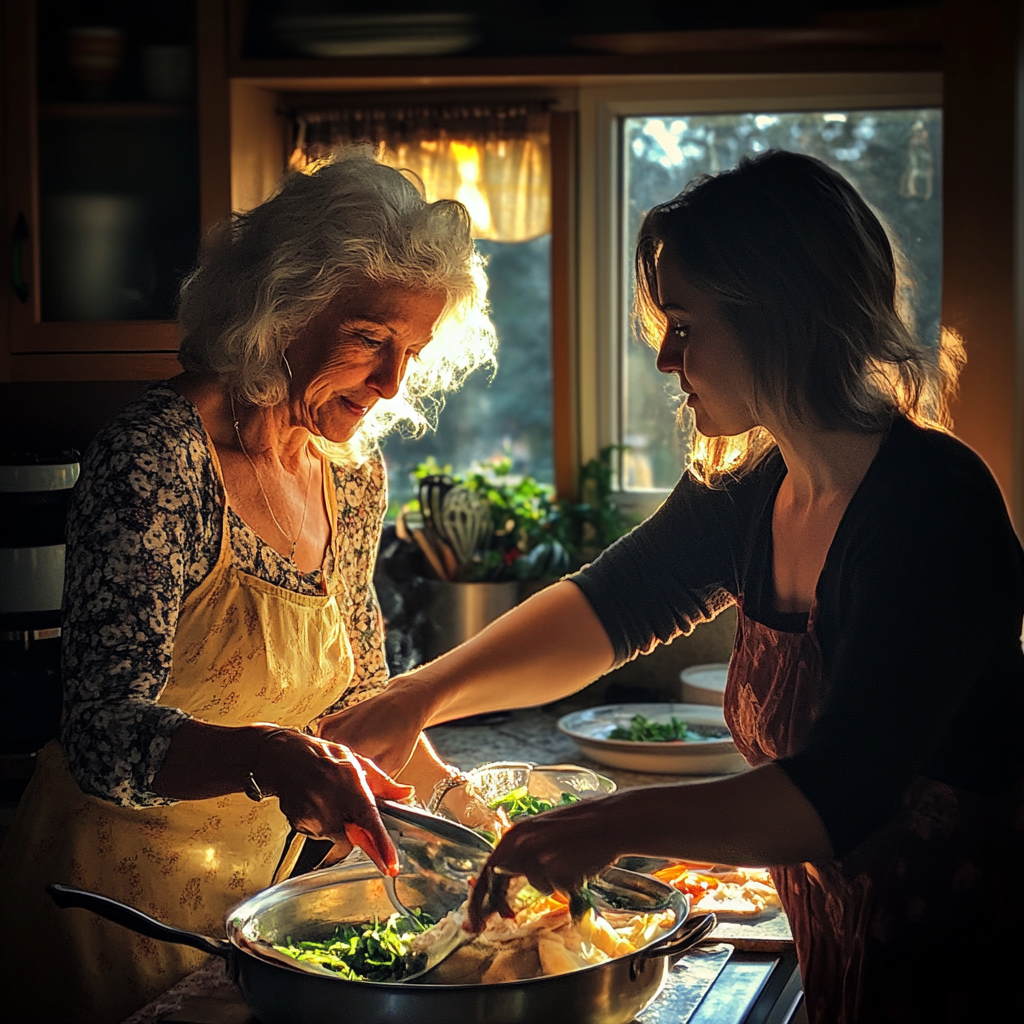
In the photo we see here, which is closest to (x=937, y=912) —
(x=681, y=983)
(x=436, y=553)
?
(x=681, y=983)

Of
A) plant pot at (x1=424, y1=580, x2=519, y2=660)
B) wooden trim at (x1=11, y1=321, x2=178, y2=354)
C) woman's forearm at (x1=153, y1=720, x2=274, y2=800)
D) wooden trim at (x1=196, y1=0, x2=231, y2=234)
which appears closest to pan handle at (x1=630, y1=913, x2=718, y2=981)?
woman's forearm at (x1=153, y1=720, x2=274, y2=800)

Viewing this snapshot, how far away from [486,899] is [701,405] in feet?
1.68

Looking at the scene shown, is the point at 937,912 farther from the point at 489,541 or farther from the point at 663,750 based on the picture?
the point at 489,541

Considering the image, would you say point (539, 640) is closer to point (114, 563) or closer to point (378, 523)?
point (378, 523)

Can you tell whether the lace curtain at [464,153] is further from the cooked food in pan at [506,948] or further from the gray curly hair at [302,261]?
the cooked food in pan at [506,948]

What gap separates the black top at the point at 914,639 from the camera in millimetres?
974

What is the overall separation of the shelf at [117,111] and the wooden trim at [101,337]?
1.55ft

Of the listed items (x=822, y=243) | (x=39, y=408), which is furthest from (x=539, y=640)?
(x=39, y=408)

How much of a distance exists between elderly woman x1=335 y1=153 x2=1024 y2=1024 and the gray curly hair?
32cm

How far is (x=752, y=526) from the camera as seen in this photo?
1.34m

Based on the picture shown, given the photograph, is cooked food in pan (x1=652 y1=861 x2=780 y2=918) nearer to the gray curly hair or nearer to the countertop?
the countertop

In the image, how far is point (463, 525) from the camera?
2801 millimetres

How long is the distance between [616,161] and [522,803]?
1.94 meters

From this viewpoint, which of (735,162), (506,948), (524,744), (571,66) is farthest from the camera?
(735,162)
